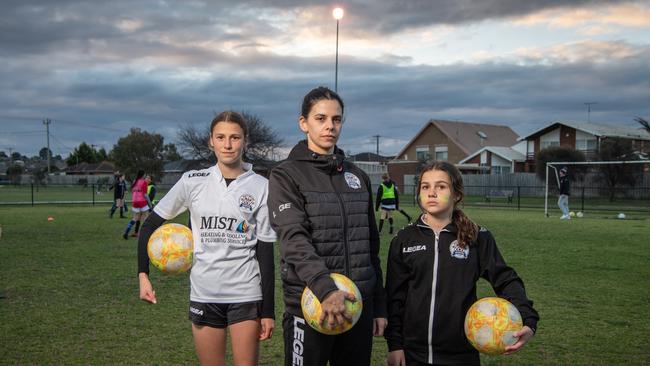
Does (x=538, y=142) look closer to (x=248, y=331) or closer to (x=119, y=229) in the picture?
(x=119, y=229)

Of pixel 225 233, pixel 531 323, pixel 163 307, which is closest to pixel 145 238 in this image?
pixel 225 233

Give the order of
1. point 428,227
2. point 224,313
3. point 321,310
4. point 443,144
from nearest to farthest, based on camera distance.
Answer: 1. point 321,310
2. point 428,227
3. point 224,313
4. point 443,144

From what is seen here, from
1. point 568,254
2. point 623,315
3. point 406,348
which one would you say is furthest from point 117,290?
point 568,254

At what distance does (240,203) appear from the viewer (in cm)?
375

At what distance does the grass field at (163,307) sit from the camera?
18.9 ft

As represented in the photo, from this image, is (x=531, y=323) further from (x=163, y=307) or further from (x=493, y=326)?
(x=163, y=307)

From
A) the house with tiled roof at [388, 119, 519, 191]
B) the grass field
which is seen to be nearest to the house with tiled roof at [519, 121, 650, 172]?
the house with tiled roof at [388, 119, 519, 191]

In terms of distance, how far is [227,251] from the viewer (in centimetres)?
369

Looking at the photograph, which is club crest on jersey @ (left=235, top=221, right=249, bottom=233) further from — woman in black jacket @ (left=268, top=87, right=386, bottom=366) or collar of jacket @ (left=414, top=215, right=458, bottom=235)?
collar of jacket @ (left=414, top=215, right=458, bottom=235)

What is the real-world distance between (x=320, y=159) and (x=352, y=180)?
0.25 m

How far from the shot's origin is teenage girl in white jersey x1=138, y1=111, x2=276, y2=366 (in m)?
3.63

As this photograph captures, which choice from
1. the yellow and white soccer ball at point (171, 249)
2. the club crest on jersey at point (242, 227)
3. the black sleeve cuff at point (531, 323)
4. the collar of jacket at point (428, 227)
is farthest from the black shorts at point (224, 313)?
the black sleeve cuff at point (531, 323)

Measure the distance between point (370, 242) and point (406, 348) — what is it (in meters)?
0.69

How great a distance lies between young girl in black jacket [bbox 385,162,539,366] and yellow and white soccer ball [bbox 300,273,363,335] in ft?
2.31
